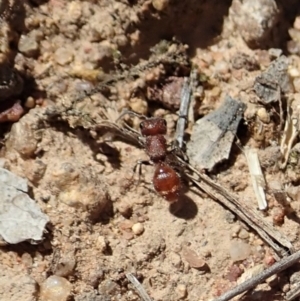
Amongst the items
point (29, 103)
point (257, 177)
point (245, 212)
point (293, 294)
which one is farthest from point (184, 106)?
point (293, 294)

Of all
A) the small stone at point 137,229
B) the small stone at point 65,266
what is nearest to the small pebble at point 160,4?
the small stone at point 137,229

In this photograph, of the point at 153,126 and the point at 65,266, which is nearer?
the point at 65,266

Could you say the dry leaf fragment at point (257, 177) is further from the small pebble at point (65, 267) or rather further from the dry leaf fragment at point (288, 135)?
the small pebble at point (65, 267)

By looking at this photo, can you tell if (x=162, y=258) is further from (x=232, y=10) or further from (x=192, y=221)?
(x=232, y=10)

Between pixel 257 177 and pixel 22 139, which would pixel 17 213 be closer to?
pixel 22 139

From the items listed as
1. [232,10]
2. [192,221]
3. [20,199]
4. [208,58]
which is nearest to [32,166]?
[20,199]

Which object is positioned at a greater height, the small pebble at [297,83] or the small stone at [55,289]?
the small pebble at [297,83]

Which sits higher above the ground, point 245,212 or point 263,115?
point 263,115
